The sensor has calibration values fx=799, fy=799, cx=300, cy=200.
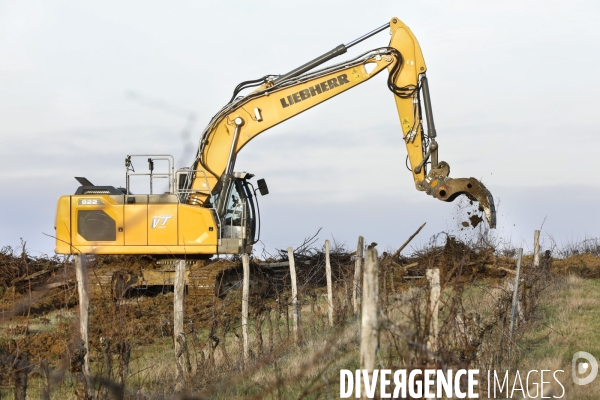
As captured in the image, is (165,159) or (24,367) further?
(165,159)

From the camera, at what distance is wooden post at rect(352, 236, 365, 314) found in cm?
1584

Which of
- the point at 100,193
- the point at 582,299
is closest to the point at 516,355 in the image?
the point at 582,299

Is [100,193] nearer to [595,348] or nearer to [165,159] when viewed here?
[165,159]

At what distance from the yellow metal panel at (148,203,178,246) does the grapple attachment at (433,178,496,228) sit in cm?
557

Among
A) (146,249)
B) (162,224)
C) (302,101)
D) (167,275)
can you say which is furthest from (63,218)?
(302,101)

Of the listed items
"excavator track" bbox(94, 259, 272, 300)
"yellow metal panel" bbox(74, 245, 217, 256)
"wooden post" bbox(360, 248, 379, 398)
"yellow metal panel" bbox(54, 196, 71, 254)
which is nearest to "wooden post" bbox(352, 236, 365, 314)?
"excavator track" bbox(94, 259, 272, 300)

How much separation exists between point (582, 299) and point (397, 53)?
6.97m

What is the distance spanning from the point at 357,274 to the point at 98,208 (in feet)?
18.0

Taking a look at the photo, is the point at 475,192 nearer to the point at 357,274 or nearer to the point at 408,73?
the point at 357,274

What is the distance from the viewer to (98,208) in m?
16.5

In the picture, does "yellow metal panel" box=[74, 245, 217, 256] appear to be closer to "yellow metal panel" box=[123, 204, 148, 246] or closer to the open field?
"yellow metal panel" box=[123, 204, 148, 246]

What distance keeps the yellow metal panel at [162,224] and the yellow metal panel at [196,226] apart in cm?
14

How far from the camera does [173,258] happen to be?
57.2ft

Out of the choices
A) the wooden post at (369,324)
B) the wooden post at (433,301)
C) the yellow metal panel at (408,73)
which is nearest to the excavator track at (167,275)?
the yellow metal panel at (408,73)
